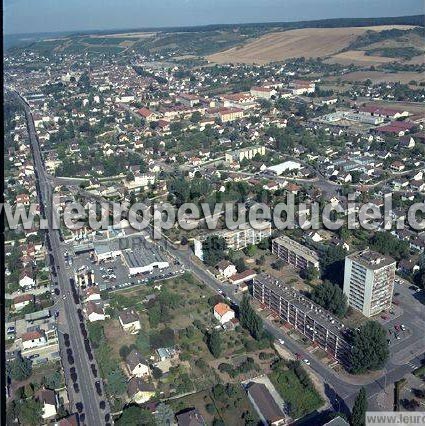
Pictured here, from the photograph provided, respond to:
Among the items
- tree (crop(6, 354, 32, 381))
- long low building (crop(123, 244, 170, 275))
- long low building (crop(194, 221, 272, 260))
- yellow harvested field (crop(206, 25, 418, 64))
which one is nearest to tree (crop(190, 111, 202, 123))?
long low building (crop(194, 221, 272, 260))

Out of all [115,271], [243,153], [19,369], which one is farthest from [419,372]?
[243,153]

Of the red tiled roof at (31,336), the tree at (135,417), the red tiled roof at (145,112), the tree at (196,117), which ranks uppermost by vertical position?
the red tiled roof at (145,112)

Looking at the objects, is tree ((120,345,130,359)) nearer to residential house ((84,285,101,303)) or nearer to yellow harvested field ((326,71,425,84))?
residential house ((84,285,101,303))

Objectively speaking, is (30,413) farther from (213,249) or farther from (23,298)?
(213,249)

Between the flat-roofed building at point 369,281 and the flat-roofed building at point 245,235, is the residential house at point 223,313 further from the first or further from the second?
the flat-roofed building at point 245,235

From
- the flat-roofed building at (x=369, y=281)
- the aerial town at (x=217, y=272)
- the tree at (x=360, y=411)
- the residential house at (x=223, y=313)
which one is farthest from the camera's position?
the residential house at (x=223, y=313)

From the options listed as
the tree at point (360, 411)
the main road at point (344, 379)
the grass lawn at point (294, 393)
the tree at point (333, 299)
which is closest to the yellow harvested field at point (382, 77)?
the tree at point (333, 299)

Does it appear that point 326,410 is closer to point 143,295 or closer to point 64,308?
point 143,295
